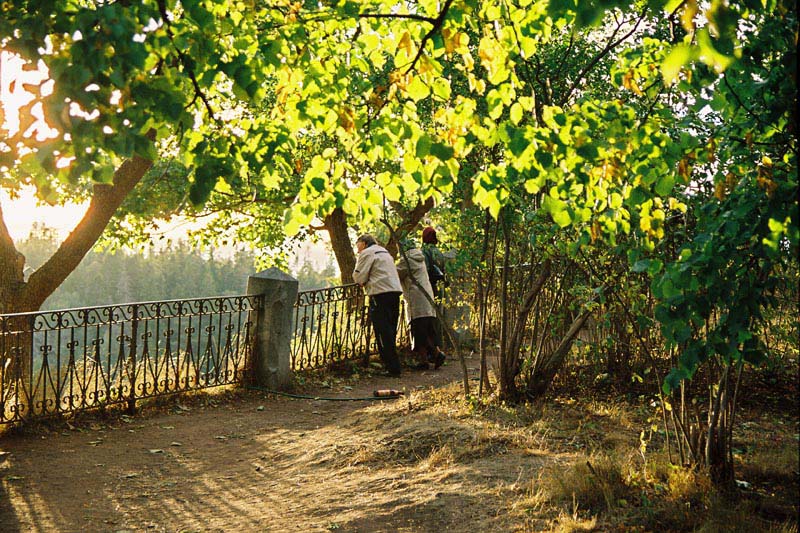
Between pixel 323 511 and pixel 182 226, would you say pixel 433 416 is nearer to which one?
pixel 323 511

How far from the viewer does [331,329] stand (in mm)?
11328

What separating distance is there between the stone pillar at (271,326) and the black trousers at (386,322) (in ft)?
4.54

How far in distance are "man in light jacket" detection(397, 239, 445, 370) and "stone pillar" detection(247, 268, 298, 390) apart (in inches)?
74.1

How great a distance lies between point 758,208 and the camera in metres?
3.59

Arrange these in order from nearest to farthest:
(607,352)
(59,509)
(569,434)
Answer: (59,509) < (569,434) < (607,352)

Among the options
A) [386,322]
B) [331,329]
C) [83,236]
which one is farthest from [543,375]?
[83,236]

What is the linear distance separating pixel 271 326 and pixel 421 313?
7.74ft

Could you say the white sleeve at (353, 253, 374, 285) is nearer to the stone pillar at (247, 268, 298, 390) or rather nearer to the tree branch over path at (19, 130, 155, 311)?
the stone pillar at (247, 268, 298, 390)

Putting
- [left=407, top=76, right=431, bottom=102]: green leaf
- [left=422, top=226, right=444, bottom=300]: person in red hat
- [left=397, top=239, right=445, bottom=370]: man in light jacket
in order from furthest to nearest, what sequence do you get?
[left=422, top=226, right=444, bottom=300]: person in red hat → [left=397, top=239, right=445, bottom=370]: man in light jacket → [left=407, top=76, right=431, bottom=102]: green leaf

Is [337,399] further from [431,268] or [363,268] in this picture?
[431,268]

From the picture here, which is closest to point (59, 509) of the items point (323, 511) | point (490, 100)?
point (323, 511)

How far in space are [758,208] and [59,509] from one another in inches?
201

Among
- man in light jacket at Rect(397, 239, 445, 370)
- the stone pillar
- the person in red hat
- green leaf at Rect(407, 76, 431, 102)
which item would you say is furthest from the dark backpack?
green leaf at Rect(407, 76, 431, 102)

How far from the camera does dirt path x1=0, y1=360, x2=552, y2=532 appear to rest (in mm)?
5070
